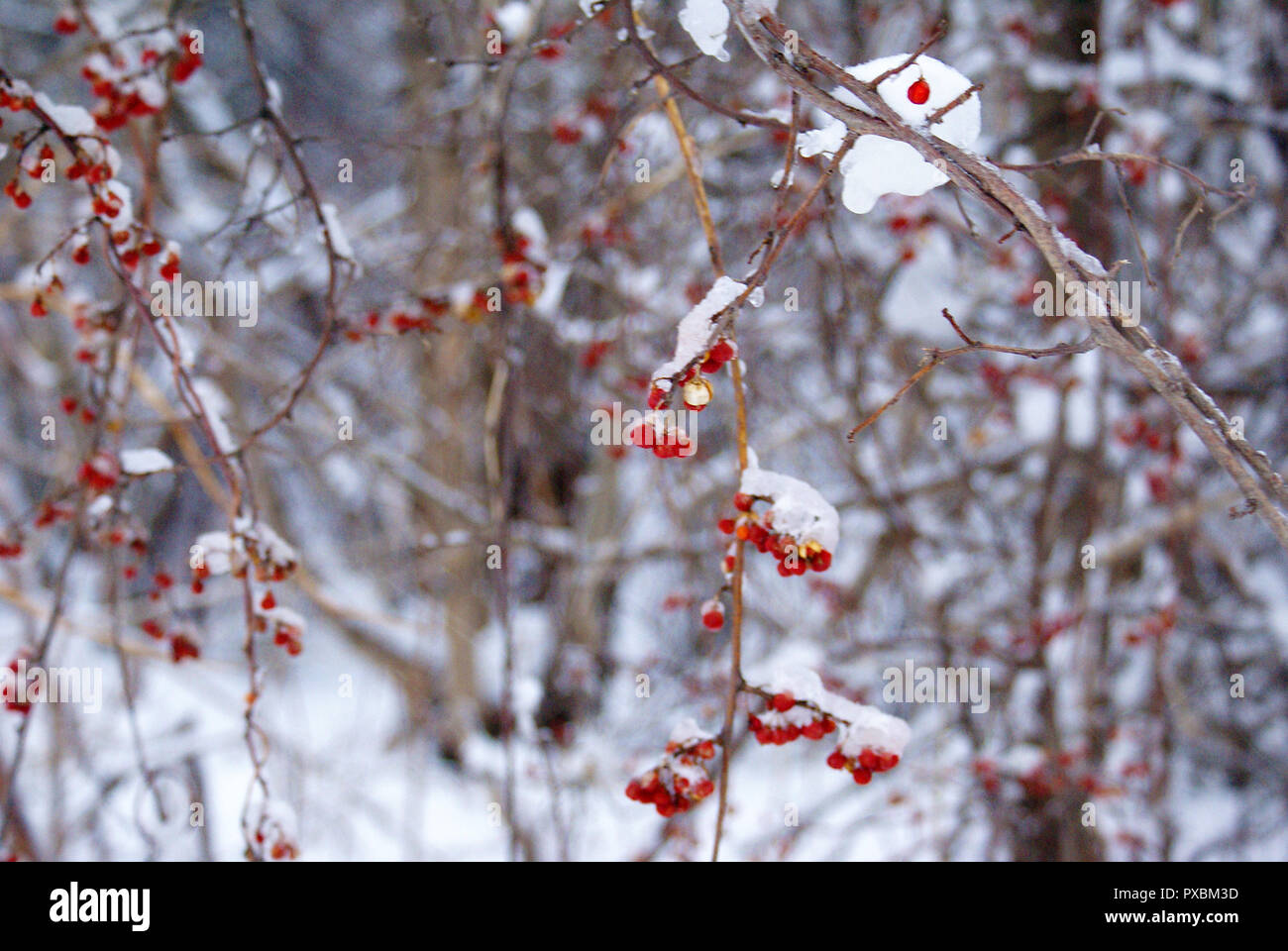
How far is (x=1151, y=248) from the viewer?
364 cm

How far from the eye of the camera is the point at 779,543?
0.95 metres

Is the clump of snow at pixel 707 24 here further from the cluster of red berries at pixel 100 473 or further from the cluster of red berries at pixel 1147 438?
the cluster of red berries at pixel 1147 438

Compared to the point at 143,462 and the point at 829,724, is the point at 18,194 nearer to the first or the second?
the point at 143,462

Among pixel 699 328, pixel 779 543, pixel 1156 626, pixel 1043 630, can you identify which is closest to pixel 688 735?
pixel 779 543

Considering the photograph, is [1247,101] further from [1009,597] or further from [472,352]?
[472,352]

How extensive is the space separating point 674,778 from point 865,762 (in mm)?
220

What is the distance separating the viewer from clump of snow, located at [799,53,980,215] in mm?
904

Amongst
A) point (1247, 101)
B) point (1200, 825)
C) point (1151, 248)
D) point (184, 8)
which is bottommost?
point (1200, 825)

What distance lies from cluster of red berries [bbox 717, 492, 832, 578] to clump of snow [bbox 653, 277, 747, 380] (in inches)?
7.2

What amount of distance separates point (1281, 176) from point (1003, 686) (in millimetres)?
2134

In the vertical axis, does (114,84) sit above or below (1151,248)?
below

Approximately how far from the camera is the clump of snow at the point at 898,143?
0.90m

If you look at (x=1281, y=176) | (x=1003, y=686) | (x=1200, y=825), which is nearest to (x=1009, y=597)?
(x=1003, y=686)

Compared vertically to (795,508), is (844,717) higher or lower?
lower
